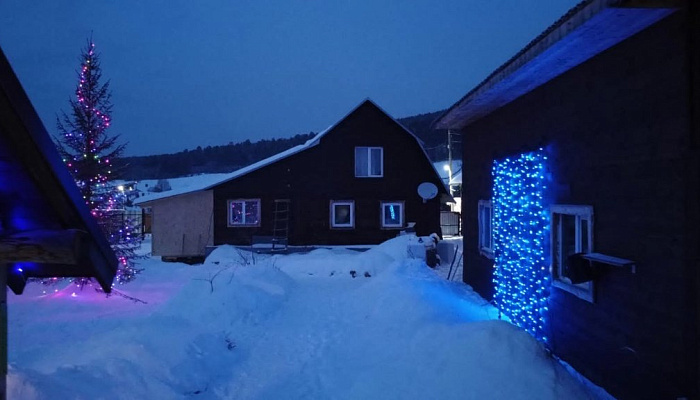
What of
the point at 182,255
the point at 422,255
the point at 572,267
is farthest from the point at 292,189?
the point at 572,267

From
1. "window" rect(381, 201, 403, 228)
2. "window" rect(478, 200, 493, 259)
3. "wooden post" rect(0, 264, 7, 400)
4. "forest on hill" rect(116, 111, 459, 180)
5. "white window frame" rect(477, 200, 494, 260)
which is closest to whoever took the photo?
"wooden post" rect(0, 264, 7, 400)

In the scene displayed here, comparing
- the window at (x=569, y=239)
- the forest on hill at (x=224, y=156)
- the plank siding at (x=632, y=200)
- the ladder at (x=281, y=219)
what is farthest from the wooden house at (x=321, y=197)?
the forest on hill at (x=224, y=156)

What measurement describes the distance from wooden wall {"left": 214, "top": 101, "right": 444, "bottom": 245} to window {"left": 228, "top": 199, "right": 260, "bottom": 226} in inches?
9.1

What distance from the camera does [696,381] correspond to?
3.92 metres

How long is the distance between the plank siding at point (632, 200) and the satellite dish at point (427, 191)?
13.9 m

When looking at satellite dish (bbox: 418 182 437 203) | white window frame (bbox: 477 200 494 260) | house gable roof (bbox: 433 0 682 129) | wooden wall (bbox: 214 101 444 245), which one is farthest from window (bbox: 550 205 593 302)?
wooden wall (bbox: 214 101 444 245)

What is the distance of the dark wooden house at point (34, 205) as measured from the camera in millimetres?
2596

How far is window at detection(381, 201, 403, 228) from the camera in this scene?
71.3 ft

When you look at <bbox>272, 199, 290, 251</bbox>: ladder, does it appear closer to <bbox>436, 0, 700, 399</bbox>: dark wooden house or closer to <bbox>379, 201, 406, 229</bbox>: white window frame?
<bbox>379, 201, 406, 229</bbox>: white window frame

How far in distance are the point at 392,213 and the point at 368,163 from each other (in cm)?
254

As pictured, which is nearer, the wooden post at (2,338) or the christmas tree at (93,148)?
the wooden post at (2,338)

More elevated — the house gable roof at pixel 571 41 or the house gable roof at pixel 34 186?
the house gable roof at pixel 571 41

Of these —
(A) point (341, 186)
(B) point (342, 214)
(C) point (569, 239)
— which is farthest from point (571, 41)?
(B) point (342, 214)

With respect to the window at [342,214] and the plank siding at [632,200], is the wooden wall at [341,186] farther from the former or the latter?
the plank siding at [632,200]
